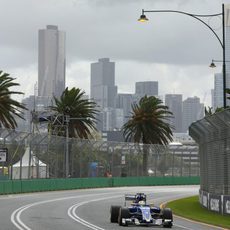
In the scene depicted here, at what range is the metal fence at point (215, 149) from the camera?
92.8ft

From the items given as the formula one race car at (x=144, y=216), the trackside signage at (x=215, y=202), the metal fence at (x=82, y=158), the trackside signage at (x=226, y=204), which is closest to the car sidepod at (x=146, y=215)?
the formula one race car at (x=144, y=216)

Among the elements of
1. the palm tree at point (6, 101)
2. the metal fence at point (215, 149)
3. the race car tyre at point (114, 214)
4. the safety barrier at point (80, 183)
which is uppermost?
the palm tree at point (6, 101)

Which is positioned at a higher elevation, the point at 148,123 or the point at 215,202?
the point at 148,123

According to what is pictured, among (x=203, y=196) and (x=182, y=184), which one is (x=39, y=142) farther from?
(x=182, y=184)

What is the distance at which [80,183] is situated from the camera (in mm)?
61719

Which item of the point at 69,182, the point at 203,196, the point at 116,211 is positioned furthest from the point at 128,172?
the point at 116,211

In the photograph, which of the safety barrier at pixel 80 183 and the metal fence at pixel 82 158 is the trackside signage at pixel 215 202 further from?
the safety barrier at pixel 80 183

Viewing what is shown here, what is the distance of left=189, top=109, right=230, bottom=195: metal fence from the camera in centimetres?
2828

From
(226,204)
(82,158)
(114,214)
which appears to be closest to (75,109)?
(82,158)

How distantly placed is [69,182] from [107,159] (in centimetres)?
1077

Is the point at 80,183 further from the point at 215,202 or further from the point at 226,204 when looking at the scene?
the point at 226,204

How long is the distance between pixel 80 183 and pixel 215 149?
1257 inches

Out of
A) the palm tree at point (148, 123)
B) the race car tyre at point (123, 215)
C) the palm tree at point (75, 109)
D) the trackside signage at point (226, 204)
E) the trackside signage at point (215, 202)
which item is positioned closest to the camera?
the race car tyre at point (123, 215)

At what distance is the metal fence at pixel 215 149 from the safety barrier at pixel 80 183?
18.4m
